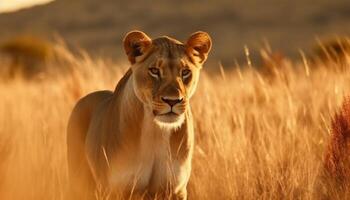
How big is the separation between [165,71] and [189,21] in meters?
62.5

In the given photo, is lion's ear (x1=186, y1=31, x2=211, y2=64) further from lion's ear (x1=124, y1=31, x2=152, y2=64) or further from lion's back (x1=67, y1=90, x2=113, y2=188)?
lion's back (x1=67, y1=90, x2=113, y2=188)

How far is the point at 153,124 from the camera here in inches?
169

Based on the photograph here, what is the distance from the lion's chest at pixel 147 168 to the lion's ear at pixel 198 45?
477 mm

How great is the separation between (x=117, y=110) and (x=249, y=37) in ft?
181

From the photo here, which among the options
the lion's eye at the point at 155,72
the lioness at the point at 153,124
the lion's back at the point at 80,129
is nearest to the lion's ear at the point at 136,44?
the lioness at the point at 153,124

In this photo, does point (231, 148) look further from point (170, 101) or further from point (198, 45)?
point (170, 101)

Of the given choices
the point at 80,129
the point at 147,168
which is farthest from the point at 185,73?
the point at 80,129

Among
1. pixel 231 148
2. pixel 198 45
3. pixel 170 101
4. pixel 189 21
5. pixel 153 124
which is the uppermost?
pixel 189 21

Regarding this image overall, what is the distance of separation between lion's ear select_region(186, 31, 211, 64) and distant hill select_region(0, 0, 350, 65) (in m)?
47.8

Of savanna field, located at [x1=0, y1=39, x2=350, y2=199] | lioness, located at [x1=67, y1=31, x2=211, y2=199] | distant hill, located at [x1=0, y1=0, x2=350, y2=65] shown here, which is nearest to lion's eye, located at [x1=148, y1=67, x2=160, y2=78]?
lioness, located at [x1=67, y1=31, x2=211, y2=199]

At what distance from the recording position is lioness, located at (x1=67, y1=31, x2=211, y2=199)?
163 inches

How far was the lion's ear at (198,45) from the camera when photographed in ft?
14.6

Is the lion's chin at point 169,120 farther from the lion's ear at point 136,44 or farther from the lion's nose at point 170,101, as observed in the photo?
the lion's ear at point 136,44

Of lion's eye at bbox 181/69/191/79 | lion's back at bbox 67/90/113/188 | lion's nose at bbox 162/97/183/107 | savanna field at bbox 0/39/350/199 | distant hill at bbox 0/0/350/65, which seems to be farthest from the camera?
distant hill at bbox 0/0/350/65
